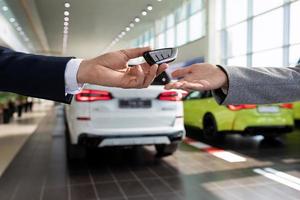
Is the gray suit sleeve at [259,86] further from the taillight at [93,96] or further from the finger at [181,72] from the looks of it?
the taillight at [93,96]

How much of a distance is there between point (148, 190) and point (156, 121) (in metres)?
0.99

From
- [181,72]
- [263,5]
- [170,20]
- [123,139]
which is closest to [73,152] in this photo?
[123,139]

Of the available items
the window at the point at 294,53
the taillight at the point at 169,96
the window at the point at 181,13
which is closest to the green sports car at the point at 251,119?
the taillight at the point at 169,96

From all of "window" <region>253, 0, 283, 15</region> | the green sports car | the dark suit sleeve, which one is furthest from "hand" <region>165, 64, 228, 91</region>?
"window" <region>253, 0, 283, 15</region>

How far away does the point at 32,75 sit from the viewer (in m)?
0.91

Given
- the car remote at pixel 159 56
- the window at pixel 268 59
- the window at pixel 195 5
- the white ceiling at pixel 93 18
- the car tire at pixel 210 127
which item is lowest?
the car tire at pixel 210 127

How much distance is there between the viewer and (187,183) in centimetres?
356

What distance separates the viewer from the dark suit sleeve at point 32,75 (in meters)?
0.91

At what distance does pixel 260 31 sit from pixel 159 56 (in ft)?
31.0

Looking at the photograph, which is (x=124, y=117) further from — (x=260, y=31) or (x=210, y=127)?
(x=260, y=31)

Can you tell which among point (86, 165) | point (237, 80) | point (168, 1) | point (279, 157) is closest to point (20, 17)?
point (168, 1)

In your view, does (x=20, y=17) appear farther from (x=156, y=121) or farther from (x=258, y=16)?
(x=156, y=121)

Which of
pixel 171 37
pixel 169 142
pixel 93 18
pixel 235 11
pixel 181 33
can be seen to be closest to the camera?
pixel 169 142

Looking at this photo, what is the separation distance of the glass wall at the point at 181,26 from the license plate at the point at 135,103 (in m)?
7.01
